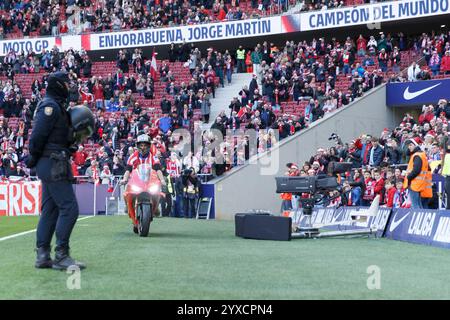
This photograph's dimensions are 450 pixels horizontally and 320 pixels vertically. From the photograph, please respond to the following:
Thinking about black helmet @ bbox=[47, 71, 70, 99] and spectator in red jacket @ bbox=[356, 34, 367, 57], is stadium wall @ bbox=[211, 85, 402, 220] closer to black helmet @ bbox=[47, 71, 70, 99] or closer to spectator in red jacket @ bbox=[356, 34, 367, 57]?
spectator in red jacket @ bbox=[356, 34, 367, 57]

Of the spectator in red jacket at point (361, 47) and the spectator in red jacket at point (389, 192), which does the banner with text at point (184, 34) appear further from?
the spectator in red jacket at point (389, 192)

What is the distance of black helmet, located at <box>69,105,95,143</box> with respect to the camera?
31.6 feet

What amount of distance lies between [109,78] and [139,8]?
25.4 ft

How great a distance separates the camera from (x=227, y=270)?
9.66 m

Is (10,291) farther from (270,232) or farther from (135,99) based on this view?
(135,99)

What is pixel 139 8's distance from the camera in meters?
47.2

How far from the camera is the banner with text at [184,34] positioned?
41.6 metres

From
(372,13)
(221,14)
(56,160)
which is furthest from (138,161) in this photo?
(221,14)

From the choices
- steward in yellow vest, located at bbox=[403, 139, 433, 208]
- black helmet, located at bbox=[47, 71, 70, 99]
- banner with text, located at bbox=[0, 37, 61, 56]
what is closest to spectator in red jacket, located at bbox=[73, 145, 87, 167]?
banner with text, located at bbox=[0, 37, 61, 56]

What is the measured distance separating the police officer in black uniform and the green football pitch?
0.32 metres

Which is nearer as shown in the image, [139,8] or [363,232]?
[363,232]

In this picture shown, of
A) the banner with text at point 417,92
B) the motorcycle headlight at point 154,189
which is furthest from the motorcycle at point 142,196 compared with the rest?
the banner with text at point 417,92
